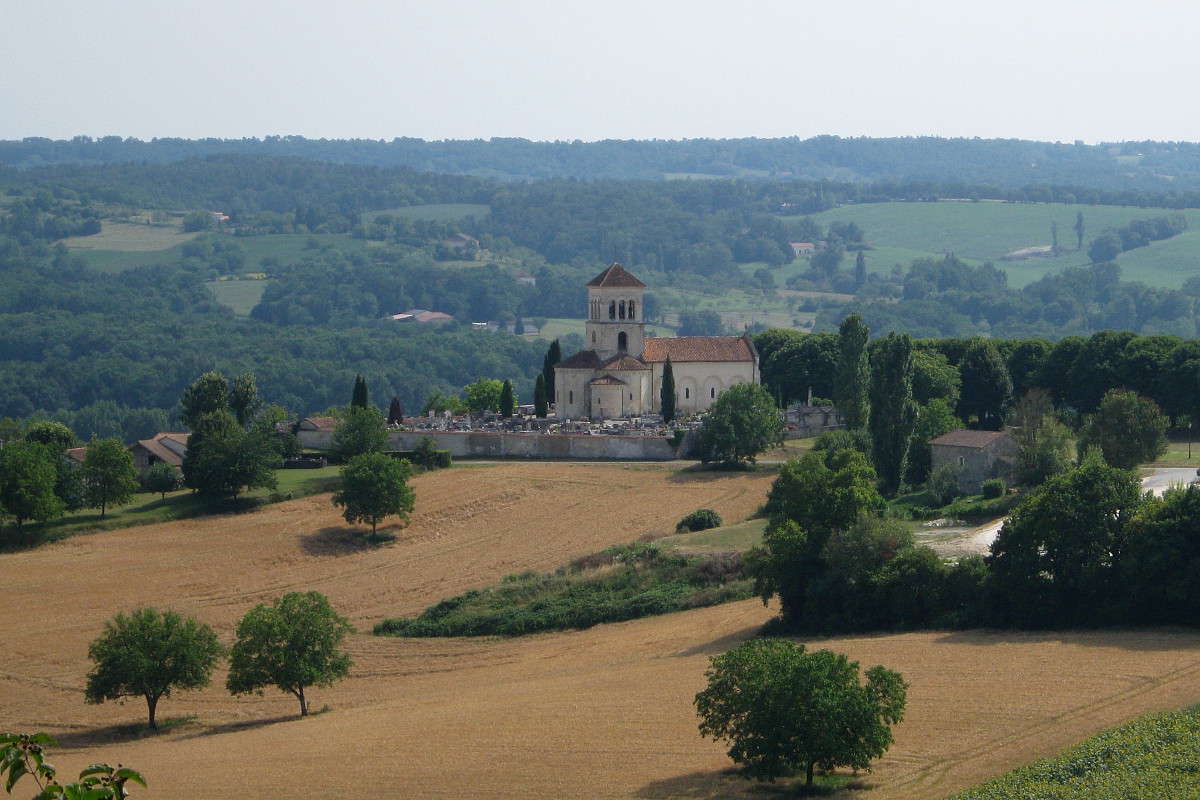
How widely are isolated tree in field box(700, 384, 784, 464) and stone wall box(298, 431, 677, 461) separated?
10.0ft

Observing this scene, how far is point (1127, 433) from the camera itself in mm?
63906

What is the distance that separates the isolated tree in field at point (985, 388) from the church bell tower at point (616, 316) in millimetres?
16359

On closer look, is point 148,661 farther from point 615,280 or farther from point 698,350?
point 615,280

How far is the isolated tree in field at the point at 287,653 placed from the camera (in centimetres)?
4581

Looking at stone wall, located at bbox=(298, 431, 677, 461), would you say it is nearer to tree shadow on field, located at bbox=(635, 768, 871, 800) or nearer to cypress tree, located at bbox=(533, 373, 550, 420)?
cypress tree, located at bbox=(533, 373, 550, 420)

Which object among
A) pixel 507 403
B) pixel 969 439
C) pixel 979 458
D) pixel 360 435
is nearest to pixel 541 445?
pixel 507 403

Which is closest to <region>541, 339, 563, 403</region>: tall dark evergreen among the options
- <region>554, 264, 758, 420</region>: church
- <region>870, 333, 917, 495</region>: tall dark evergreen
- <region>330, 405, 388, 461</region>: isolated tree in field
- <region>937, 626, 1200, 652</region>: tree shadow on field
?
<region>554, 264, 758, 420</region>: church

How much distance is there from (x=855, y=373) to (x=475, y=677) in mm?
34193

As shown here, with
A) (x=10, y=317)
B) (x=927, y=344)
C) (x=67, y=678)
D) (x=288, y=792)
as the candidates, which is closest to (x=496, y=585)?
(x=67, y=678)

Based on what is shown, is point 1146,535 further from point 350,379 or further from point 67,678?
point 350,379

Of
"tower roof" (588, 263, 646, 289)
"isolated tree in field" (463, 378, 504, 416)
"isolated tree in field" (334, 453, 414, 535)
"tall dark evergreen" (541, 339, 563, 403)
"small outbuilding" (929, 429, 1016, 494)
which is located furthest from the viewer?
"isolated tree in field" (463, 378, 504, 416)

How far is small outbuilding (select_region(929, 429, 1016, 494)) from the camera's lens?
65.4m

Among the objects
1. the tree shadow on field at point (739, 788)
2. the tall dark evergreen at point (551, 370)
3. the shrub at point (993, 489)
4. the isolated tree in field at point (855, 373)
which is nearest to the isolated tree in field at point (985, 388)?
the isolated tree in field at point (855, 373)

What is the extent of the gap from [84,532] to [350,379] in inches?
4088
